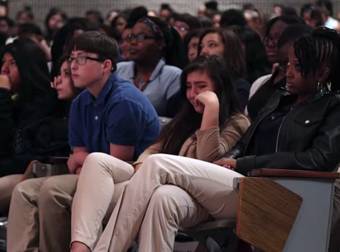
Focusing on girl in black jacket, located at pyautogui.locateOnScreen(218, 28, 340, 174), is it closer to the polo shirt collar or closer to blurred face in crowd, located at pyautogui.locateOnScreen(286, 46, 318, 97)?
blurred face in crowd, located at pyautogui.locateOnScreen(286, 46, 318, 97)

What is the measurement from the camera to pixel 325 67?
4957 mm

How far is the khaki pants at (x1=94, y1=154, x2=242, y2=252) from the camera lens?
479 centimetres

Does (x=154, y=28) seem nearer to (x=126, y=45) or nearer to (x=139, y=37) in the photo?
(x=139, y=37)

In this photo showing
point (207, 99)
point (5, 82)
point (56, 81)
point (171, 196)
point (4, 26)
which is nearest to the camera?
point (171, 196)

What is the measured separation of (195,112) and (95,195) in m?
0.88

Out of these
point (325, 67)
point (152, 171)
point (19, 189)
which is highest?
point (325, 67)

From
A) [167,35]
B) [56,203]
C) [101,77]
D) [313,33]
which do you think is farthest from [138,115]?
[167,35]

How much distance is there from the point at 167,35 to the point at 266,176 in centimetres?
296

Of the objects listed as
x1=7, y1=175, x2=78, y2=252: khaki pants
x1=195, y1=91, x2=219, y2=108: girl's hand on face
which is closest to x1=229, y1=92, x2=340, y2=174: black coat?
x1=195, y1=91, x2=219, y2=108: girl's hand on face

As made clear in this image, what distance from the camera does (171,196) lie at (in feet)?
15.6

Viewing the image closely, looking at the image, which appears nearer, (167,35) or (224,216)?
(224,216)

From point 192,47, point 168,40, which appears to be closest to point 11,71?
point 168,40

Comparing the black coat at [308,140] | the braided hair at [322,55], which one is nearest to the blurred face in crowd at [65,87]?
the black coat at [308,140]

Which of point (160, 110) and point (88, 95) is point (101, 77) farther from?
point (160, 110)
